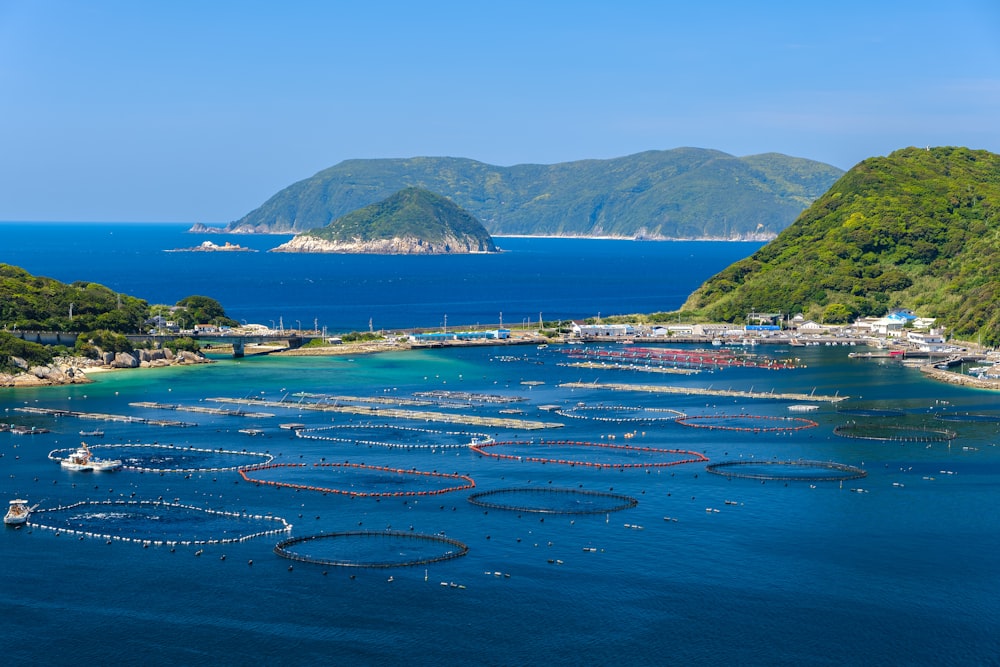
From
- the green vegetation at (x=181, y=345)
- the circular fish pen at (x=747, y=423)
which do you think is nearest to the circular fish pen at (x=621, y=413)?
the circular fish pen at (x=747, y=423)

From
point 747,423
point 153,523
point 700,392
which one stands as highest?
point 700,392

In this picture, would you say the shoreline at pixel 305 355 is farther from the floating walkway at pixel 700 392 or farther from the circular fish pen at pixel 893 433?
the circular fish pen at pixel 893 433

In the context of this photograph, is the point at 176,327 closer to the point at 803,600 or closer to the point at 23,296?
the point at 23,296

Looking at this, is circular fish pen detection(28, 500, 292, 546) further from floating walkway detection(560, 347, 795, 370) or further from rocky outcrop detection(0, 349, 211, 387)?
floating walkway detection(560, 347, 795, 370)

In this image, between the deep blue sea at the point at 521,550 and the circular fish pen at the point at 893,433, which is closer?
the deep blue sea at the point at 521,550

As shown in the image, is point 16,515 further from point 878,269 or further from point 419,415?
point 878,269

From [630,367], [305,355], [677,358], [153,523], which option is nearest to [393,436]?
[153,523]
